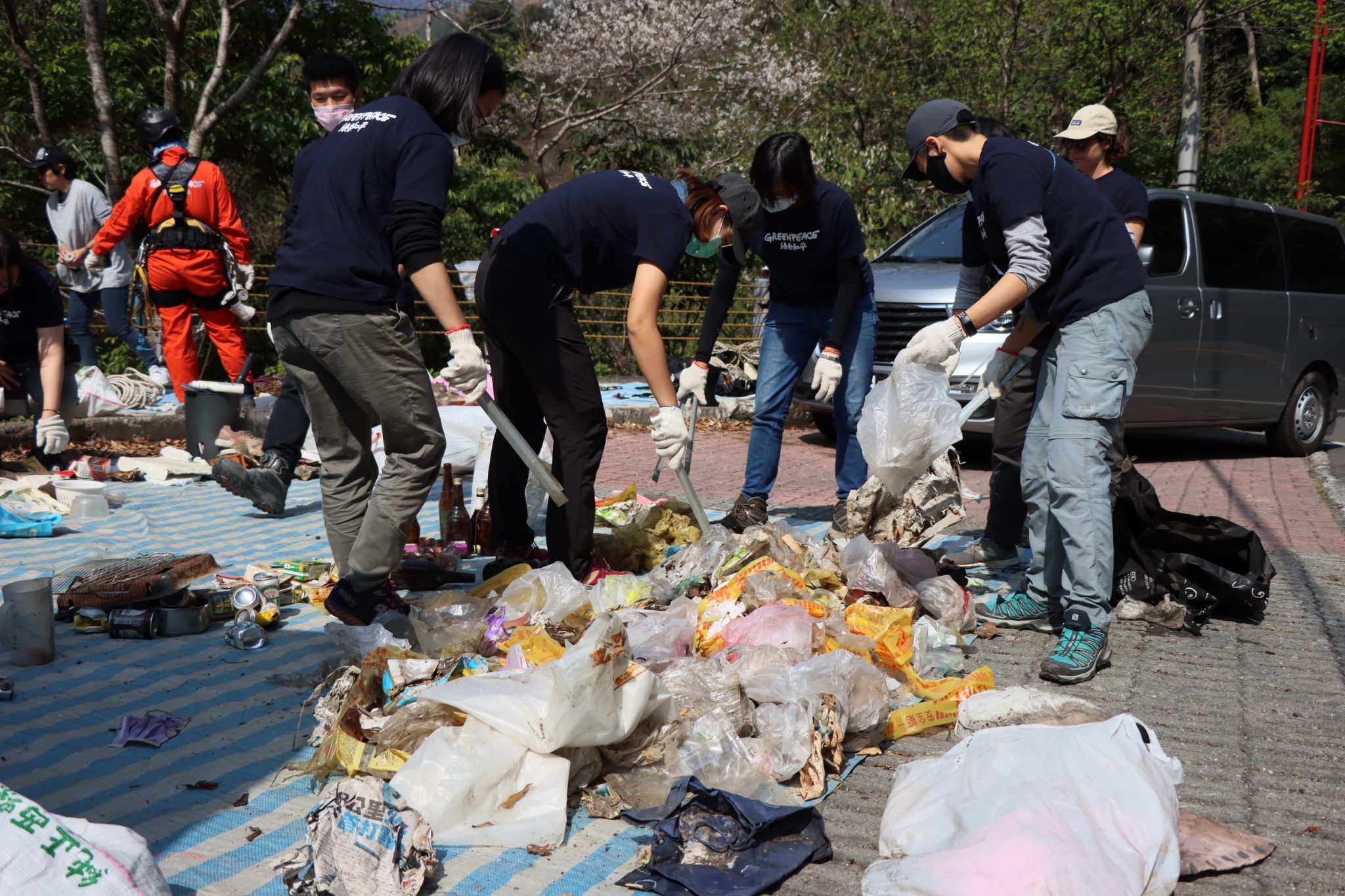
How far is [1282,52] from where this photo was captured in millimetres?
27750

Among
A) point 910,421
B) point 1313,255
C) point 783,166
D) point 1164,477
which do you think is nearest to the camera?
point 910,421

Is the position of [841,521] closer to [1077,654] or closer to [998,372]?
[998,372]

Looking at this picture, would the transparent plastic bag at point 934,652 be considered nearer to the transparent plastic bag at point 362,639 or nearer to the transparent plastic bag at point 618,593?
the transparent plastic bag at point 618,593

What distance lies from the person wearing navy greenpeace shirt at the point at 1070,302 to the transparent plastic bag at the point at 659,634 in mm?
1212

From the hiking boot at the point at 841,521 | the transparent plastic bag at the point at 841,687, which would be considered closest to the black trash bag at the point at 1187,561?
the hiking boot at the point at 841,521

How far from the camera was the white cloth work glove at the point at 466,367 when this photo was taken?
138 inches

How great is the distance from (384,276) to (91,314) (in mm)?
7298

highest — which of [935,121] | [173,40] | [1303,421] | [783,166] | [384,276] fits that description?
[173,40]

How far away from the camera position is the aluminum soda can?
4.04 metres

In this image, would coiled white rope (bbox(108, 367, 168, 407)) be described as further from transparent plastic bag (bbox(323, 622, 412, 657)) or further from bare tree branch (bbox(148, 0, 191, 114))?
transparent plastic bag (bbox(323, 622, 412, 657))

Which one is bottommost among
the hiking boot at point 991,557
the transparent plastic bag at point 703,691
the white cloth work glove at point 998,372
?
the hiking boot at point 991,557

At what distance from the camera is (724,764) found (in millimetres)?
2643

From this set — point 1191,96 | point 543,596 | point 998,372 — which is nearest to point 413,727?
point 543,596

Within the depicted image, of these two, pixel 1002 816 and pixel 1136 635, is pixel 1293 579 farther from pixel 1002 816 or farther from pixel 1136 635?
pixel 1002 816
